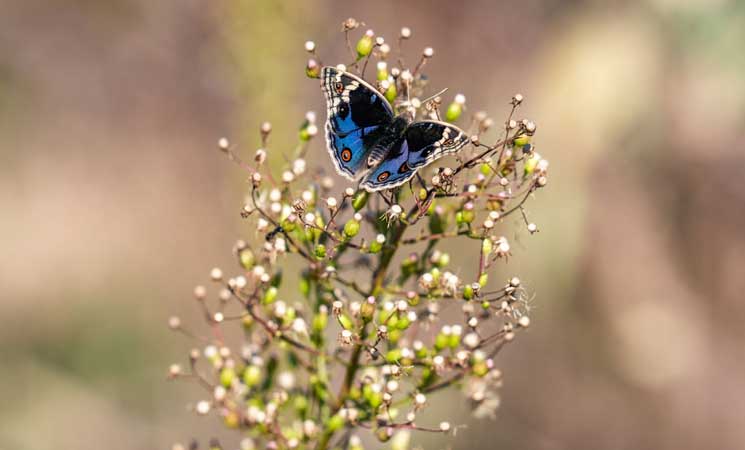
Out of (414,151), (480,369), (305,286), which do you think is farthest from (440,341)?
(414,151)

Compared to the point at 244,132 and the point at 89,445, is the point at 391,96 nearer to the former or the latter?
the point at 244,132

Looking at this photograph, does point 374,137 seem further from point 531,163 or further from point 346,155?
point 531,163

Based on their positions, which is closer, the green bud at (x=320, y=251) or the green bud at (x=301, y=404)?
the green bud at (x=320, y=251)

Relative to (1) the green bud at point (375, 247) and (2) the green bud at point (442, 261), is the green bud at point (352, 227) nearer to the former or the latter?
(1) the green bud at point (375, 247)

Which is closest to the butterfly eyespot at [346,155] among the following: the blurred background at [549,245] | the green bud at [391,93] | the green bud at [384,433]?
the green bud at [391,93]

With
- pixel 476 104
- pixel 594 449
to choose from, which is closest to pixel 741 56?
pixel 476 104

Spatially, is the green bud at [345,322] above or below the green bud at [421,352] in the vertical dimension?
below

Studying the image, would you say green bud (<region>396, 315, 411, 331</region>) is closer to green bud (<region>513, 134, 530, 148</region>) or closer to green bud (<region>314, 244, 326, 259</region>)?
green bud (<region>314, 244, 326, 259</region>)

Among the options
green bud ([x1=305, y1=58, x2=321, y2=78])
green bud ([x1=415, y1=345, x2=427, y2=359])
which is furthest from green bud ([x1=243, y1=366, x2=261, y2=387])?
green bud ([x1=305, y1=58, x2=321, y2=78])
